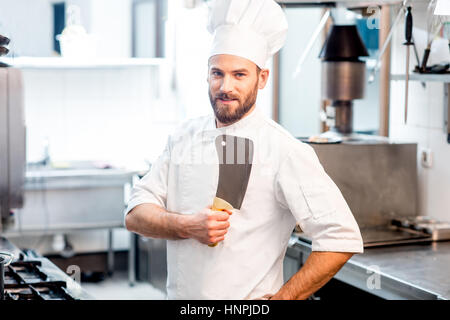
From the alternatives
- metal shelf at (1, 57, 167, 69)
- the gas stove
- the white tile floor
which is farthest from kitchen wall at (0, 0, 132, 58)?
the gas stove

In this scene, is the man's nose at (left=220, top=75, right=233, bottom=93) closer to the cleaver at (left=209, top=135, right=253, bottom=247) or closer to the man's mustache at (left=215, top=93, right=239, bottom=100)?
the man's mustache at (left=215, top=93, right=239, bottom=100)

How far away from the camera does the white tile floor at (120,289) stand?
422 cm

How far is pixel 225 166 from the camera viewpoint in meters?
1.60

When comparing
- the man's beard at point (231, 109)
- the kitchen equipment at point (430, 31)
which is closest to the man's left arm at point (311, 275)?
the man's beard at point (231, 109)

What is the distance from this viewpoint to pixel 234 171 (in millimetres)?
1583

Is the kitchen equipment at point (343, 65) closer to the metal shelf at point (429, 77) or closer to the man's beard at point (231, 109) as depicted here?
the metal shelf at point (429, 77)

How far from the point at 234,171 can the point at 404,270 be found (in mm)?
920

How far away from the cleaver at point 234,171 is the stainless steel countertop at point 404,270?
2.45 ft

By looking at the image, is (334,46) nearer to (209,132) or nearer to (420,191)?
(420,191)

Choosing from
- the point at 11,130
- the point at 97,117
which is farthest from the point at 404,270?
the point at 97,117

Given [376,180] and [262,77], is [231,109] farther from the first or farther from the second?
[376,180]

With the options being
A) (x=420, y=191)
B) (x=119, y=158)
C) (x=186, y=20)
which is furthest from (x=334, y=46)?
(x=119, y=158)

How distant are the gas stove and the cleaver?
0.51m
